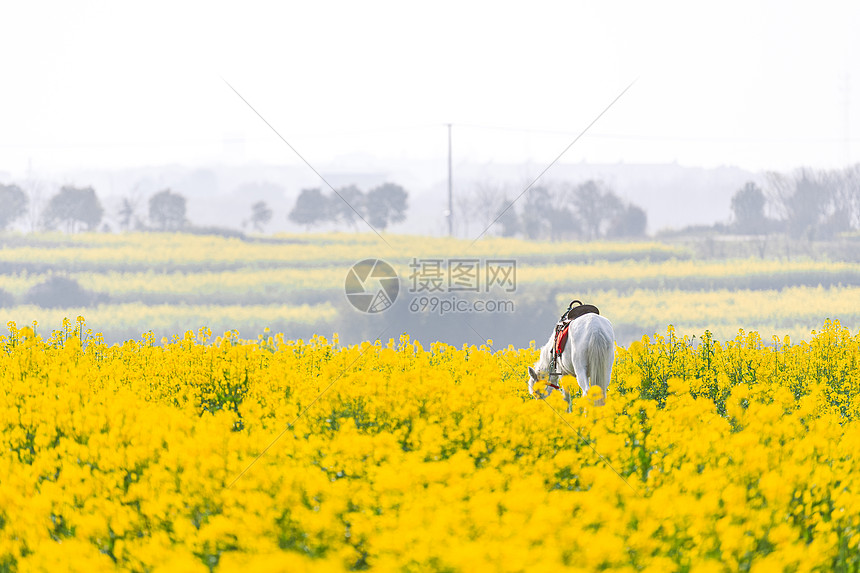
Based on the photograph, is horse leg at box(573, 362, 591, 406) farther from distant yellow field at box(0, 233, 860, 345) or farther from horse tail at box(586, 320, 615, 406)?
distant yellow field at box(0, 233, 860, 345)

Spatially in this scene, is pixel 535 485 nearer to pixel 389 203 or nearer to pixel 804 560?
pixel 804 560

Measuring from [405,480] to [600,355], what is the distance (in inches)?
142

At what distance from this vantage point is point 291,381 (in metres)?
7.01

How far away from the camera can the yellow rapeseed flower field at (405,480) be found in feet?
10.3

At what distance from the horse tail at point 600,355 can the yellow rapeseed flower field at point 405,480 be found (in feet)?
2.69

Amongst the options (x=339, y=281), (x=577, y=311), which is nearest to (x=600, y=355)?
(x=577, y=311)

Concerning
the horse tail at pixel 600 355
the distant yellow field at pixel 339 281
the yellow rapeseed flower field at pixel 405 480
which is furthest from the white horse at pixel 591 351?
the distant yellow field at pixel 339 281

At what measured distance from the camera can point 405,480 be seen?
11.3 feet

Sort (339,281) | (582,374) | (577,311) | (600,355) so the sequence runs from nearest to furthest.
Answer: (600,355) → (582,374) → (577,311) → (339,281)

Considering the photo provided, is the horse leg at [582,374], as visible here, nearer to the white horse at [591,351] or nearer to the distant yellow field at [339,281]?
the white horse at [591,351]

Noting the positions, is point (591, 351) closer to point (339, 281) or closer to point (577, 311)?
point (577, 311)

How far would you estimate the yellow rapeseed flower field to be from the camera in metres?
3.13

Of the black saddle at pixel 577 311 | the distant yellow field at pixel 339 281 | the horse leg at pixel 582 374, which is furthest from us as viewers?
the distant yellow field at pixel 339 281

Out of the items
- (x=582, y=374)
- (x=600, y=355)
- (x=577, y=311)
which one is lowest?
(x=582, y=374)
